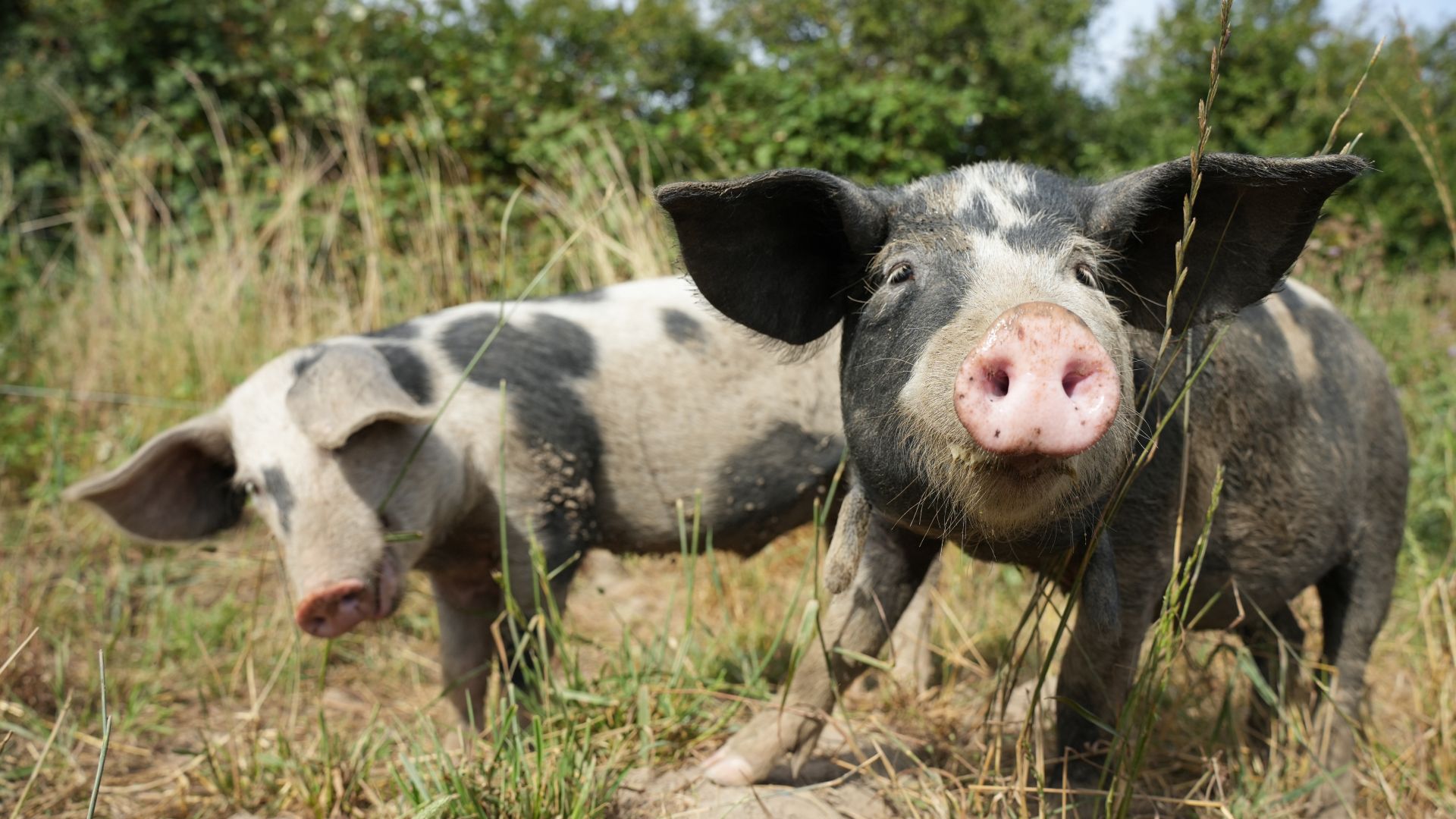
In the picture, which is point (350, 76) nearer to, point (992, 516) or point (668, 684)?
point (668, 684)

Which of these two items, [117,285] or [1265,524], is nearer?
[1265,524]

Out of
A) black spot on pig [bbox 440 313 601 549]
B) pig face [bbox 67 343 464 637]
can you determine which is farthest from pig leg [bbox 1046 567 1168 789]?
pig face [bbox 67 343 464 637]

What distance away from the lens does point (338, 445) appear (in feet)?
10.4

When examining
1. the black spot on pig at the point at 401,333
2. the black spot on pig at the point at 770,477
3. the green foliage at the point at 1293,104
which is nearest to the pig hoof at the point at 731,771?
the black spot on pig at the point at 770,477

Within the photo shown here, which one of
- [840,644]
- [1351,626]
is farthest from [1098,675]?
[1351,626]

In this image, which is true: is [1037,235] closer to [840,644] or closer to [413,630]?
[840,644]

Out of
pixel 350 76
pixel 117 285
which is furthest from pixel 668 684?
pixel 350 76

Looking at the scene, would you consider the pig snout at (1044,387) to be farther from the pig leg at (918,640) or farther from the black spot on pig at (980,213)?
the pig leg at (918,640)

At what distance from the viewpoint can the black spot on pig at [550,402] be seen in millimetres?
3732

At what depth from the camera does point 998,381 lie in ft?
5.36

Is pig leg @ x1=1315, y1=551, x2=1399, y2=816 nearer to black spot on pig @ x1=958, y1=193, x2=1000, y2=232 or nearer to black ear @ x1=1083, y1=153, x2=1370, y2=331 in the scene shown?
black ear @ x1=1083, y1=153, x2=1370, y2=331

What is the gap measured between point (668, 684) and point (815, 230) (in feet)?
4.18

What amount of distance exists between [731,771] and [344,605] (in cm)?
132

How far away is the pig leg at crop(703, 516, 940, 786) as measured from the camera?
2.55 meters
